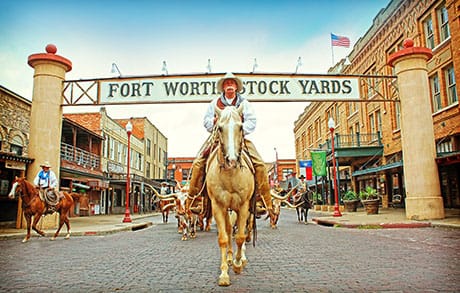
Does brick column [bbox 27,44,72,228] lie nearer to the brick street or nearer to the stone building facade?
the stone building facade

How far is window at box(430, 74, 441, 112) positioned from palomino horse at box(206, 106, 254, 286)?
18925mm

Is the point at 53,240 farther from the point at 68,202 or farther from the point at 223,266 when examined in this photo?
the point at 223,266

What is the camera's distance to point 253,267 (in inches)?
264

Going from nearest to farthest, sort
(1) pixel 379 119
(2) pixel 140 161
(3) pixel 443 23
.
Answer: (3) pixel 443 23, (1) pixel 379 119, (2) pixel 140 161

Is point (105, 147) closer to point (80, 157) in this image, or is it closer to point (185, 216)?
point (80, 157)

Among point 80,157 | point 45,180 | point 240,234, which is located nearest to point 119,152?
point 80,157

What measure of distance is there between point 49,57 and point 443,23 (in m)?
20.0

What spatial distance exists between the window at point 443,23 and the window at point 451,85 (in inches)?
69.3

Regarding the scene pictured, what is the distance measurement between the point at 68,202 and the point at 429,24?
21541 mm

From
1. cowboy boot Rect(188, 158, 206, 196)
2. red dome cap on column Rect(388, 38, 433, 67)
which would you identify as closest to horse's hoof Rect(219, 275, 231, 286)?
cowboy boot Rect(188, 158, 206, 196)

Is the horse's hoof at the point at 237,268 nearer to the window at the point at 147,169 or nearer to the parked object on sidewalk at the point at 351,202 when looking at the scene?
the parked object on sidewalk at the point at 351,202

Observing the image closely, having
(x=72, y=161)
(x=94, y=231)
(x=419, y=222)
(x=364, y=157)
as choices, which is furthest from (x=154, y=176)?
(x=419, y=222)

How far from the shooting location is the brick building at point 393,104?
1922 cm

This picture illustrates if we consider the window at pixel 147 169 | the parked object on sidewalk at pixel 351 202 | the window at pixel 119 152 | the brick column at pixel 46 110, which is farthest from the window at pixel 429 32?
the window at pixel 147 169
